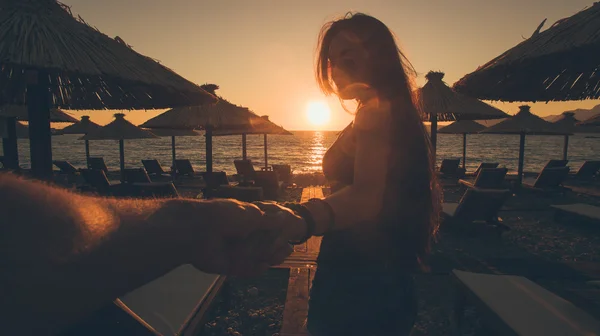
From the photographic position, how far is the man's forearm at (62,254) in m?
0.42

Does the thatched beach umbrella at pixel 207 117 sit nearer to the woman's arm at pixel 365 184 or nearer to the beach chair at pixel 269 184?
the beach chair at pixel 269 184

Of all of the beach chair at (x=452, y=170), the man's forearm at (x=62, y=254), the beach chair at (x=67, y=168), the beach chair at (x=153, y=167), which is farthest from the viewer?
the beach chair at (x=153, y=167)

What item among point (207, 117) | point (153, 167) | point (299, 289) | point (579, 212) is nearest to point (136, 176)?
point (207, 117)

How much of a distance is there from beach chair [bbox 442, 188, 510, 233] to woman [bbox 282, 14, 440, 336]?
17.8 ft

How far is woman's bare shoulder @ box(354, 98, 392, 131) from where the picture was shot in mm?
1242

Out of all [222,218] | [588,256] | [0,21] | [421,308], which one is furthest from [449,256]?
[0,21]

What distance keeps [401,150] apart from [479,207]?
5.85 meters

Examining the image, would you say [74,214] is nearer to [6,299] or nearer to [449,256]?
[6,299]

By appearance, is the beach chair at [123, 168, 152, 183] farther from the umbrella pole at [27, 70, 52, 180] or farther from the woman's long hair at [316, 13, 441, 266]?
the woman's long hair at [316, 13, 441, 266]

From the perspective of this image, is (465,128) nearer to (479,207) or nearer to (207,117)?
(479,207)

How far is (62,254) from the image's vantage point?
1.51ft

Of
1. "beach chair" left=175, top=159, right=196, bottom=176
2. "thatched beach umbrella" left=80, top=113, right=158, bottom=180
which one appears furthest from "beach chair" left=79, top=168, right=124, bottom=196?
"beach chair" left=175, top=159, right=196, bottom=176

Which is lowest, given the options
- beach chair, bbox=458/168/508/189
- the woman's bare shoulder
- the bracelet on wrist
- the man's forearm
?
beach chair, bbox=458/168/508/189

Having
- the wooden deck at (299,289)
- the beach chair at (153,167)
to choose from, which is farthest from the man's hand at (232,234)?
the beach chair at (153,167)
